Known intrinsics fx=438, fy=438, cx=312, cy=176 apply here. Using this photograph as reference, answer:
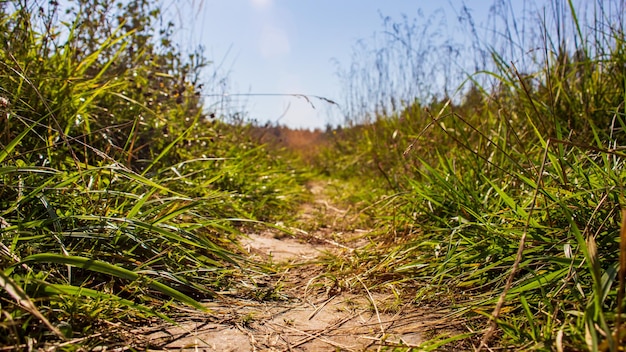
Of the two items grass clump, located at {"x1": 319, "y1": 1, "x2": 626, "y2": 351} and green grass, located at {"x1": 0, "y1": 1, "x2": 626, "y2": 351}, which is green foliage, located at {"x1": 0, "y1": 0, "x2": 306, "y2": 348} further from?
grass clump, located at {"x1": 319, "y1": 1, "x2": 626, "y2": 351}

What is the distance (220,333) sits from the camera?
3.43ft

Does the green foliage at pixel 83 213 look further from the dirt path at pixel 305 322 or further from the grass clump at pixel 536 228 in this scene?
the grass clump at pixel 536 228

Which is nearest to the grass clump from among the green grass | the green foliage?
the green grass

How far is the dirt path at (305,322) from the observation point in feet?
3.29

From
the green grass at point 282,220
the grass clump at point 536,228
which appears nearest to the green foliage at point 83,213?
the green grass at point 282,220

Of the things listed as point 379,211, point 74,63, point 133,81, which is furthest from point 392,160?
point 74,63

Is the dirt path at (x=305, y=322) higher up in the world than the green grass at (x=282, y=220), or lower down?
lower down

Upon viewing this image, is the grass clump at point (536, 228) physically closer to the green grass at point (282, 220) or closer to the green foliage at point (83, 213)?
the green grass at point (282, 220)

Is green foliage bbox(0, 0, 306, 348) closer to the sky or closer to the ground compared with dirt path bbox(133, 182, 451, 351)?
closer to the sky

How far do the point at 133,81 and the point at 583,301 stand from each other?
252cm

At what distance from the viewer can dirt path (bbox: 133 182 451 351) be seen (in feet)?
3.29

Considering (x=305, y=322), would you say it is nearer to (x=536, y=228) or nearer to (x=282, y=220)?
(x=536, y=228)

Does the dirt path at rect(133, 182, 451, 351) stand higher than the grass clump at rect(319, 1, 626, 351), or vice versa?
the grass clump at rect(319, 1, 626, 351)

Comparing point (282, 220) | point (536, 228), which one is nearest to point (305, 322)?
point (536, 228)
